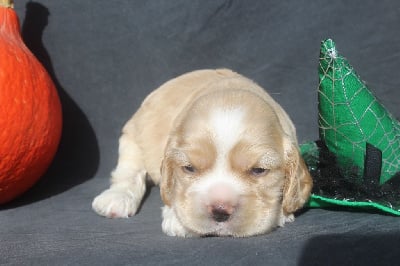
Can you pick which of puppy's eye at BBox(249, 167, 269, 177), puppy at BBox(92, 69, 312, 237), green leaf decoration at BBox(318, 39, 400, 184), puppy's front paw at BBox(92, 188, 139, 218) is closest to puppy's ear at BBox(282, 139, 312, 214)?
puppy at BBox(92, 69, 312, 237)

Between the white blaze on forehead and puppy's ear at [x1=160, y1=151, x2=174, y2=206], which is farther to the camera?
puppy's ear at [x1=160, y1=151, x2=174, y2=206]

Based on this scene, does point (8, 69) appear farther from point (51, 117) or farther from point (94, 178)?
point (94, 178)

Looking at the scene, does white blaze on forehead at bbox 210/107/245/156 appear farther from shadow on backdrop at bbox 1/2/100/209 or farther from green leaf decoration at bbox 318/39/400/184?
shadow on backdrop at bbox 1/2/100/209

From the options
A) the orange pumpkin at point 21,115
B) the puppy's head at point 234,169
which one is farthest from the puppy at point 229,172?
the orange pumpkin at point 21,115

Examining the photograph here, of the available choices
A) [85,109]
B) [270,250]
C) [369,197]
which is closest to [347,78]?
[369,197]

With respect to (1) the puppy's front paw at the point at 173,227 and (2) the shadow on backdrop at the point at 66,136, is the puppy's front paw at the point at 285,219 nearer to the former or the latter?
(1) the puppy's front paw at the point at 173,227

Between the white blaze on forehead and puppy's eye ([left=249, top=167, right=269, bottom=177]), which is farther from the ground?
the white blaze on forehead

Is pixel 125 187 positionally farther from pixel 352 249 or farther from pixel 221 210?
pixel 352 249
